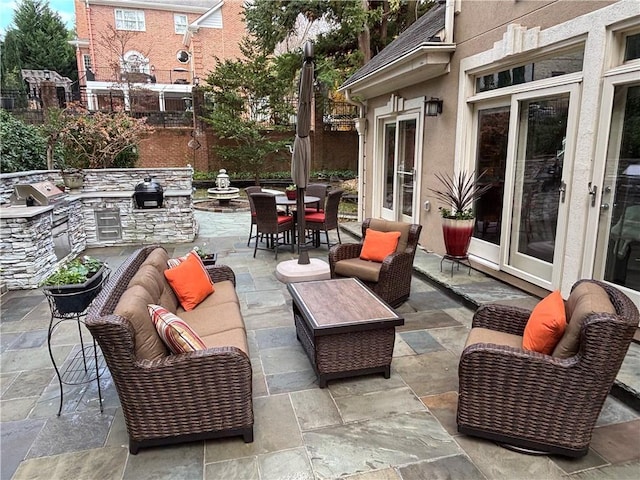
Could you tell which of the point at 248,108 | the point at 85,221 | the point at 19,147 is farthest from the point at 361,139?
the point at 248,108

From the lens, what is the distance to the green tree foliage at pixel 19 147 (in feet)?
22.5

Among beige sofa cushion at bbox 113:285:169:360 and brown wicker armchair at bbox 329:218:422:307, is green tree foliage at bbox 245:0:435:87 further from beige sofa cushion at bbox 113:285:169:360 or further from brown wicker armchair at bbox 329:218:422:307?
beige sofa cushion at bbox 113:285:169:360

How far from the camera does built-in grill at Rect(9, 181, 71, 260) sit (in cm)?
552

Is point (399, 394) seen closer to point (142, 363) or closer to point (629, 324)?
point (629, 324)

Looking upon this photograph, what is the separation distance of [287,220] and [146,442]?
4.48m

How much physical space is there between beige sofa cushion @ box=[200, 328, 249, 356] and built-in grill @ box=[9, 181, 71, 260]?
4144mm

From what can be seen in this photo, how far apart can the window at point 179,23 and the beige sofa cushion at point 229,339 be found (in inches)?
857

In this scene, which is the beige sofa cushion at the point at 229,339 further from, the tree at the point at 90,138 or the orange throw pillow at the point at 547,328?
the tree at the point at 90,138

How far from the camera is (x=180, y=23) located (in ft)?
68.1

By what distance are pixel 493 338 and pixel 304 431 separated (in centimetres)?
128

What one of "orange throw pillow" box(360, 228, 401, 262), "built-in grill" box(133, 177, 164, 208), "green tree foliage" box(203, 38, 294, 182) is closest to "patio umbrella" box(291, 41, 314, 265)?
"orange throw pillow" box(360, 228, 401, 262)

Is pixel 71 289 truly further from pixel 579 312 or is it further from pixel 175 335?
pixel 579 312

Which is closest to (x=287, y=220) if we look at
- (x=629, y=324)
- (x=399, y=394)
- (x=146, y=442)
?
(x=399, y=394)

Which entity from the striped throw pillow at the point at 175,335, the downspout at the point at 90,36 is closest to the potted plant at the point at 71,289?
the striped throw pillow at the point at 175,335
